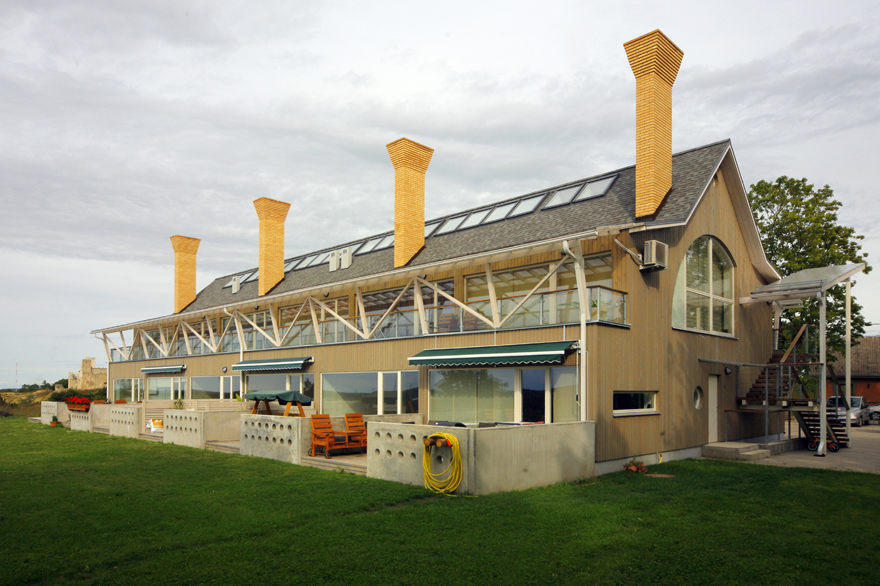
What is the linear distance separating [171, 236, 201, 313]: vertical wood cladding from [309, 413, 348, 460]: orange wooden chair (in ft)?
84.3

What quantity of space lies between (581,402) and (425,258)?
9.75 metres

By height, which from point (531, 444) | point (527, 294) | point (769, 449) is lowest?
point (769, 449)

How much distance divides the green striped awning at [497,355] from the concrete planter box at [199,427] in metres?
6.99

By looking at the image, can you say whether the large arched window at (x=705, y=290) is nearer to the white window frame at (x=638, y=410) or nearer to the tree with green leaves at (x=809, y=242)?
the white window frame at (x=638, y=410)

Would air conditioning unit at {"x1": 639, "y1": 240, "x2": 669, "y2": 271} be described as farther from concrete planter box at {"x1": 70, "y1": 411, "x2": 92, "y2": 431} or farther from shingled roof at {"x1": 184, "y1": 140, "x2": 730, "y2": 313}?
concrete planter box at {"x1": 70, "y1": 411, "x2": 92, "y2": 431}

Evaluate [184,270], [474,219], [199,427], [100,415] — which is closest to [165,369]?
[100,415]

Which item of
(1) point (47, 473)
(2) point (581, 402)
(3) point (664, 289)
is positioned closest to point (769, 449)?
(3) point (664, 289)

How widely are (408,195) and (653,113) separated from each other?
9.86 meters

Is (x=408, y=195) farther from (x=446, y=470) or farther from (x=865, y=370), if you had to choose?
(x=865, y=370)

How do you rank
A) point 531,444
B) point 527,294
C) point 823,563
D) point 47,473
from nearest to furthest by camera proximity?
point 823,563, point 531,444, point 47,473, point 527,294

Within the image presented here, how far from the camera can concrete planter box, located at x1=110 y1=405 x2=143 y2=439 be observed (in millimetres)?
22798

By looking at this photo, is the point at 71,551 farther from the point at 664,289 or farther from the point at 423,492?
the point at 664,289

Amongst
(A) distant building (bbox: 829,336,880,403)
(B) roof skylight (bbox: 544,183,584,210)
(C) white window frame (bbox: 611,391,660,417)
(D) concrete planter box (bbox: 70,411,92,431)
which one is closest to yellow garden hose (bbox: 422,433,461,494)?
(C) white window frame (bbox: 611,391,660,417)

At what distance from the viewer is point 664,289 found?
643 inches
